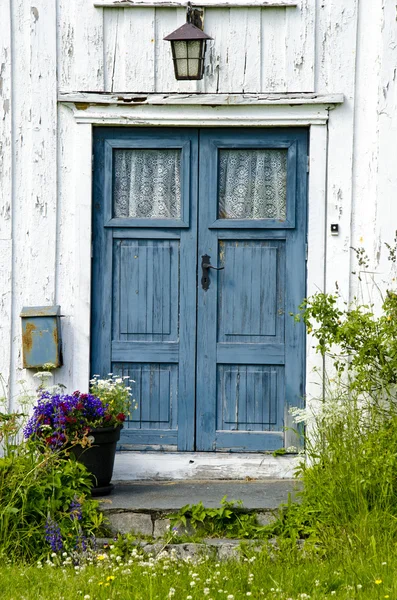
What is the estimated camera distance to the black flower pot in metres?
5.41

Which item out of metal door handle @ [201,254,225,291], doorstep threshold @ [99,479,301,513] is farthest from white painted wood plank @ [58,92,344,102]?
doorstep threshold @ [99,479,301,513]

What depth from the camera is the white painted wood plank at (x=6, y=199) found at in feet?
19.8

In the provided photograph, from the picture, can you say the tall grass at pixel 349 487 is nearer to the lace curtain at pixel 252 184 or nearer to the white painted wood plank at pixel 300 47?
the lace curtain at pixel 252 184

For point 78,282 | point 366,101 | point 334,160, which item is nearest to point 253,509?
point 78,282

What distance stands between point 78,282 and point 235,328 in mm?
1103

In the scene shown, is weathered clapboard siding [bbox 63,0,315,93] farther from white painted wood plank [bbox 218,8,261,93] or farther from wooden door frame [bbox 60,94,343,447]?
wooden door frame [bbox 60,94,343,447]

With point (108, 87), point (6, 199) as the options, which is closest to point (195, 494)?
point (6, 199)

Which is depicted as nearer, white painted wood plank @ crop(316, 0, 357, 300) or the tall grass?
the tall grass

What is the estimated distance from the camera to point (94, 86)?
239 inches

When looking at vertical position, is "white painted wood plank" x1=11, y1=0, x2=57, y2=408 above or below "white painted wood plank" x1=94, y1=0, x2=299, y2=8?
below

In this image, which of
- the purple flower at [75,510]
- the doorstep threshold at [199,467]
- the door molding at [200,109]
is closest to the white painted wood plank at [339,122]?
the door molding at [200,109]

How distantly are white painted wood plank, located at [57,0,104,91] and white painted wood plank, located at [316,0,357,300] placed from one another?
4.81 feet

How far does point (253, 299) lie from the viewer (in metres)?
6.16

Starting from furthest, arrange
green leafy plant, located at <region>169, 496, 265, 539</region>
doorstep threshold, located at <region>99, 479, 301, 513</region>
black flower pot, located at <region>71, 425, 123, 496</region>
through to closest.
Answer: black flower pot, located at <region>71, 425, 123, 496</region> → doorstep threshold, located at <region>99, 479, 301, 513</region> → green leafy plant, located at <region>169, 496, 265, 539</region>
